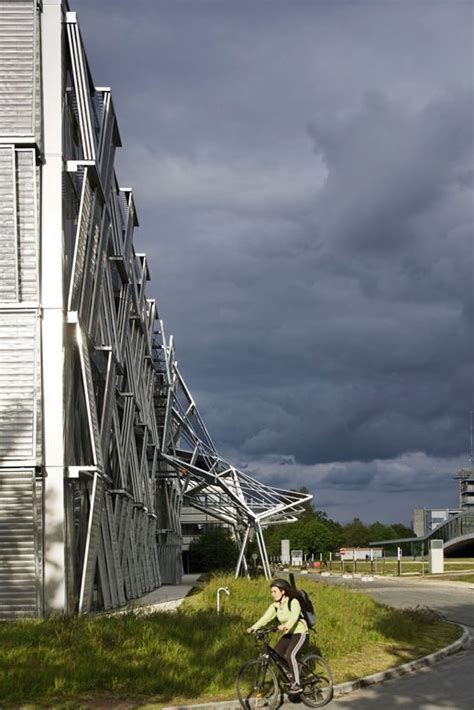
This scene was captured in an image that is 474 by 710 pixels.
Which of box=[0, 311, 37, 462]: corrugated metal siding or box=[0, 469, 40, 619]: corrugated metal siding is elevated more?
box=[0, 311, 37, 462]: corrugated metal siding

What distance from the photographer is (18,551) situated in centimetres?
2183

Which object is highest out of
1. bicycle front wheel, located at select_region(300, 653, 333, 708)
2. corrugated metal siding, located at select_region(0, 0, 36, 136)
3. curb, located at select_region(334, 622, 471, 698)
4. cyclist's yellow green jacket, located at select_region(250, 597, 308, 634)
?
corrugated metal siding, located at select_region(0, 0, 36, 136)

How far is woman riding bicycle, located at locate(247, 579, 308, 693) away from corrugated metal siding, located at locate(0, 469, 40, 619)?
962 centimetres

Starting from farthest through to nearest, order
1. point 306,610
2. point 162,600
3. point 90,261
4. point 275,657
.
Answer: point 162,600
point 90,261
point 306,610
point 275,657

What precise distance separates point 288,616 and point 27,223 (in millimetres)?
13212

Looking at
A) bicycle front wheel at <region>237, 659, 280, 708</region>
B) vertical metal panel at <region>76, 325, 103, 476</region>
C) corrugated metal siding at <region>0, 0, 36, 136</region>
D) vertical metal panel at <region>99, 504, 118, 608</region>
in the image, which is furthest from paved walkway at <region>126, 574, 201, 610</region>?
corrugated metal siding at <region>0, 0, 36, 136</region>

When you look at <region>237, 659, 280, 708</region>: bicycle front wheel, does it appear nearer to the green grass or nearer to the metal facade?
the green grass

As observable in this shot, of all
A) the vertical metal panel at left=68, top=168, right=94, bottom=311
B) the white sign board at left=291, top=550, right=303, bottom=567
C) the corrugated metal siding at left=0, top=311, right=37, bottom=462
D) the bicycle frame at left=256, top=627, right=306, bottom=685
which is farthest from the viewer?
the white sign board at left=291, top=550, right=303, bottom=567

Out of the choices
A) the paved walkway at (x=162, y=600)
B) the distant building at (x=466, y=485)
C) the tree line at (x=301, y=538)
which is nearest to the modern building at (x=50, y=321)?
the paved walkway at (x=162, y=600)

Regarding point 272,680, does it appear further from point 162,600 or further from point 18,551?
point 162,600

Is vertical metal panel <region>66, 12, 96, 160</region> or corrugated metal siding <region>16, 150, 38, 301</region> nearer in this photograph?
corrugated metal siding <region>16, 150, 38, 301</region>

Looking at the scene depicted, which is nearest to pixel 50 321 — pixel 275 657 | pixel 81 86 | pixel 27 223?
pixel 27 223

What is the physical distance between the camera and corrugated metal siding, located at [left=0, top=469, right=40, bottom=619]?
21734 millimetres

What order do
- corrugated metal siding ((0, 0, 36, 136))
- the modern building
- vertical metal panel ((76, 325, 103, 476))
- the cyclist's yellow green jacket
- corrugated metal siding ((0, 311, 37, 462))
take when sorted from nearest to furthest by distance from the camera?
the cyclist's yellow green jacket
the modern building
corrugated metal siding ((0, 311, 37, 462))
corrugated metal siding ((0, 0, 36, 136))
vertical metal panel ((76, 325, 103, 476))
